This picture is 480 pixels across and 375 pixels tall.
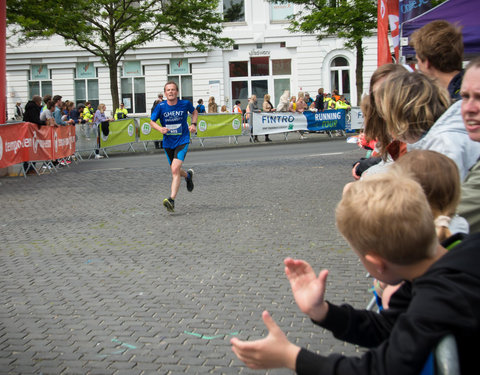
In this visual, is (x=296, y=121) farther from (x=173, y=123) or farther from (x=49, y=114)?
(x=173, y=123)

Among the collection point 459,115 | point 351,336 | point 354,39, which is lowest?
point 351,336

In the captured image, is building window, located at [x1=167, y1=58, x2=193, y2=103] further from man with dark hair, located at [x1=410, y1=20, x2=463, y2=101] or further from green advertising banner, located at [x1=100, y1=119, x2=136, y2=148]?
man with dark hair, located at [x1=410, y1=20, x2=463, y2=101]

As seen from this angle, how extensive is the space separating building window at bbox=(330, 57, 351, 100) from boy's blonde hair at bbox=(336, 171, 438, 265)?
139 feet

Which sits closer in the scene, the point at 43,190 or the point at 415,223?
the point at 415,223

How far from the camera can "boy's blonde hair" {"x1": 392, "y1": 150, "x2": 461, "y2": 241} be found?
234cm

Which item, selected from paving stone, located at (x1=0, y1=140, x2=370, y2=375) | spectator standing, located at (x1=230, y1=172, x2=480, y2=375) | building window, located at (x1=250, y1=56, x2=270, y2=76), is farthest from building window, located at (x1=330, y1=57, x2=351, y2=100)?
spectator standing, located at (x1=230, y1=172, x2=480, y2=375)

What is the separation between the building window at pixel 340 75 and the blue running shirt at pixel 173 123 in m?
33.8

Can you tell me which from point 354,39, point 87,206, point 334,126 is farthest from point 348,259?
point 354,39

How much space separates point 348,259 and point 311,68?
37.6 meters

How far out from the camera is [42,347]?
439cm

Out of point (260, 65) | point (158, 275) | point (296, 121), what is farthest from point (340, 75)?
point (158, 275)

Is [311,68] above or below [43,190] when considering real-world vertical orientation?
above

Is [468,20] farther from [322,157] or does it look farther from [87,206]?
[322,157]

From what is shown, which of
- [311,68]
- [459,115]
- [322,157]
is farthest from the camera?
[311,68]
